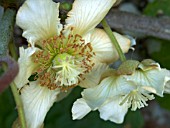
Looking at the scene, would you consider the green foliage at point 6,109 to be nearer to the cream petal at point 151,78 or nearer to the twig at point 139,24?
the twig at point 139,24

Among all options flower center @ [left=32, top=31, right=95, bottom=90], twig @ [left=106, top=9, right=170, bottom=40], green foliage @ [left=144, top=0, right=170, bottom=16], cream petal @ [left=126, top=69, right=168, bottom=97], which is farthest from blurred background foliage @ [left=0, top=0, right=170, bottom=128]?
cream petal @ [left=126, top=69, right=168, bottom=97]

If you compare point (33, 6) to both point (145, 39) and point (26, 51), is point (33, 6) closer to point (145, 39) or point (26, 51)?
point (26, 51)

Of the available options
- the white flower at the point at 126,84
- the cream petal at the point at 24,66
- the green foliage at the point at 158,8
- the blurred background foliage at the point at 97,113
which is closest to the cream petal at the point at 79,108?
the white flower at the point at 126,84

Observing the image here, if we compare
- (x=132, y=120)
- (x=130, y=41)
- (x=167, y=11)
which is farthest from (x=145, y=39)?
(x=130, y=41)

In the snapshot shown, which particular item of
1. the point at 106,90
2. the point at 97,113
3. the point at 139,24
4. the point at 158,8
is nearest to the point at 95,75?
the point at 106,90

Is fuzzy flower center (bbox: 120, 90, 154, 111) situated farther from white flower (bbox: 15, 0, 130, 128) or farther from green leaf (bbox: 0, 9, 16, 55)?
green leaf (bbox: 0, 9, 16, 55)
